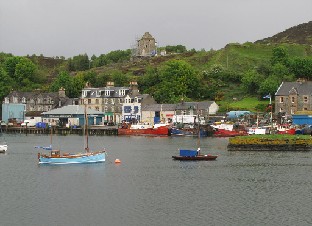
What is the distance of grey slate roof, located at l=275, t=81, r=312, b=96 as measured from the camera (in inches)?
5310

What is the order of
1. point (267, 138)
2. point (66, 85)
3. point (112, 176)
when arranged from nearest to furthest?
point (112, 176) → point (267, 138) → point (66, 85)

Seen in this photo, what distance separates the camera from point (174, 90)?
15800cm

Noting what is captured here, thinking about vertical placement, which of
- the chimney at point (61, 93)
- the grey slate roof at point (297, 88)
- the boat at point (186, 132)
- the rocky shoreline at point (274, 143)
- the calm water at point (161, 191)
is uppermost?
the chimney at point (61, 93)

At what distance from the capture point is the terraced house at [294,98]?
442 feet

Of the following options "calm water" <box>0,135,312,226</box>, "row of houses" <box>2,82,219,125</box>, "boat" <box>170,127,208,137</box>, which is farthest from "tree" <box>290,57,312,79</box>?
"calm water" <box>0,135,312,226</box>

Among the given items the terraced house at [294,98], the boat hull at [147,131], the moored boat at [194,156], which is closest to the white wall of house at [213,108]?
the terraced house at [294,98]

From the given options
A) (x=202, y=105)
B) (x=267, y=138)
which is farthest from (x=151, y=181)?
(x=202, y=105)

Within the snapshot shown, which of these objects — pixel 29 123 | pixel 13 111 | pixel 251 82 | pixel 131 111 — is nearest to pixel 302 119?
pixel 251 82

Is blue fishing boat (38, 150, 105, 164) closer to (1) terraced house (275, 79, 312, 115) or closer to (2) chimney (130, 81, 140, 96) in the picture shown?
(1) terraced house (275, 79, 312, 115)

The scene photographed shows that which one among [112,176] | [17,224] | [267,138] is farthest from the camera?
[267,138]

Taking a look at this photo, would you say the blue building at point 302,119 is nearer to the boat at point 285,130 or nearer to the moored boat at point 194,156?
the boat at point 285,130

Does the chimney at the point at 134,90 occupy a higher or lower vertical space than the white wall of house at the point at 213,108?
higher

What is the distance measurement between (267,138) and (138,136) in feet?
153

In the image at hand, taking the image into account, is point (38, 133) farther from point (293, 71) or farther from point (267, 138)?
point (267, 138)
